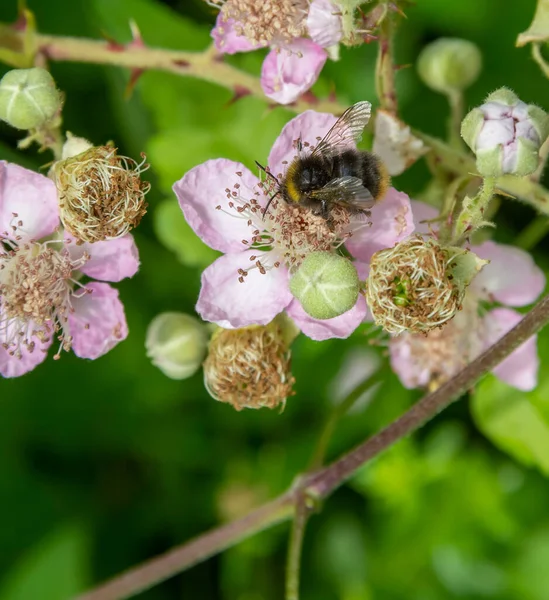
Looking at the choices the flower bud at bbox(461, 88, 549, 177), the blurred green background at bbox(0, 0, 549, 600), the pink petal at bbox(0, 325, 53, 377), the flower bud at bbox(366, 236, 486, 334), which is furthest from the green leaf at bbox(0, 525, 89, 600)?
the flower bud at bbox(461, 88, 549, 177)

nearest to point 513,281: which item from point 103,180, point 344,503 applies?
point 103,180

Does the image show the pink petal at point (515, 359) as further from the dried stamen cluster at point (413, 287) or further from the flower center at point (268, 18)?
the flower center at point (268, 18)

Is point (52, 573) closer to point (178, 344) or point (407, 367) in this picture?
point (178, 344)

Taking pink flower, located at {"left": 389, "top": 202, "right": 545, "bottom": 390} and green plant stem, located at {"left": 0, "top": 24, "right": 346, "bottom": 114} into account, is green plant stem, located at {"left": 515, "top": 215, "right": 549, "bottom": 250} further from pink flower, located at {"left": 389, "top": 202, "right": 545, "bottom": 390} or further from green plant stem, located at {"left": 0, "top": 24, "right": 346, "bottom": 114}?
green plant stem, located at {"left": 0, "top": 24, "right": 346, "bottom": 114}

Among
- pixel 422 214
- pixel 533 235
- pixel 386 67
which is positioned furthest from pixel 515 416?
pixel 386 67

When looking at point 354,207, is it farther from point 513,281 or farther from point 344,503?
point 344,503

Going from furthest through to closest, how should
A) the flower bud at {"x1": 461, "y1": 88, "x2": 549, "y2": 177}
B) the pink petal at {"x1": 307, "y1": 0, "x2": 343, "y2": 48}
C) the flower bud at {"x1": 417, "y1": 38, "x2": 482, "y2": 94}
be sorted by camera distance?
the flower bud at {"x1": 417, "y1": 38, "x2": 482, "y2": 94} < the pink petal at {"x1": 307, "y1": 0, "x2": 343, "y2": 48} < the flower bud at {"x1": 461, "y1": 88, "x2": 549, "y2": 177}
